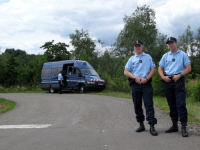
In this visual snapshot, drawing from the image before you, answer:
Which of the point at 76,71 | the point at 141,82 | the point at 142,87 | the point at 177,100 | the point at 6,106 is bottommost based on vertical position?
the point at 6,106

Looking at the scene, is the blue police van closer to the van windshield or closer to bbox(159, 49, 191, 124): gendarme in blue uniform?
the van windshield

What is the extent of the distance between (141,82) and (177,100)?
32.0 inches

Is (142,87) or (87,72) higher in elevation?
(87,72)

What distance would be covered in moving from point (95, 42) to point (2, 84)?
95.4ft

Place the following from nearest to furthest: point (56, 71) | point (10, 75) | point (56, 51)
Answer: point (56, 71)
point (10, 75)
point (56, 51)

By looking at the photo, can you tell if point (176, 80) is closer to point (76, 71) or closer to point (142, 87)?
point (142, 87)

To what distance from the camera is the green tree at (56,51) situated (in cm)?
6088

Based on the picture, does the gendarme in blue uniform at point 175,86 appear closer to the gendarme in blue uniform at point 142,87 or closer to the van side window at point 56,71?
the gendarme in blue uniform at point 142,87

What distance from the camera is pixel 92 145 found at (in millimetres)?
3748

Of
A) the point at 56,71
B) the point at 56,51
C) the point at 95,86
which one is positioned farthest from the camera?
the point at 56,51

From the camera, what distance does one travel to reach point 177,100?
4.27 meters

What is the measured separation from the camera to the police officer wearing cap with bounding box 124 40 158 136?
444cm

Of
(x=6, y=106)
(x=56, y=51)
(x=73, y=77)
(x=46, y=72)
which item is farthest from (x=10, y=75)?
(x=56, y=51)

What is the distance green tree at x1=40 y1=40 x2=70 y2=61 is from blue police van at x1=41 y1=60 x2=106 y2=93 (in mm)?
41161
